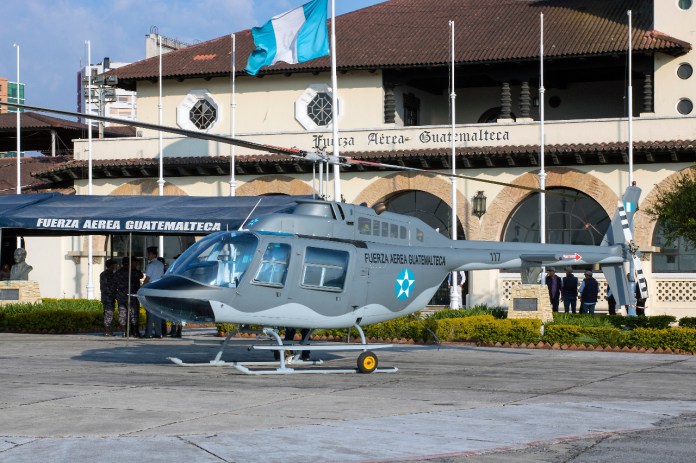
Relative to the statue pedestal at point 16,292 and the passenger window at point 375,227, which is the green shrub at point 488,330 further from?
the statue pedestal at point 16,292

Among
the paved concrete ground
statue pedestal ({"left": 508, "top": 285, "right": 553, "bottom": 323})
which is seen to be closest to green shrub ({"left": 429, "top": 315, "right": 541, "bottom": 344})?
statue pedestal ({"left": 508, "top": 285, "right": 553, "bottom": 323})

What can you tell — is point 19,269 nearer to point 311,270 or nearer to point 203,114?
point 311,270

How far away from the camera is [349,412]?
12742mm

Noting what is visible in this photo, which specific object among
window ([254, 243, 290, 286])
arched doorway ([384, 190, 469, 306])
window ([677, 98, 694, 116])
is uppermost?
window ([677, 98, 694, 116])

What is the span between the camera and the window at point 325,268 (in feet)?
56.3

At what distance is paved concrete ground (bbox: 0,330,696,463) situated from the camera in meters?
10.3

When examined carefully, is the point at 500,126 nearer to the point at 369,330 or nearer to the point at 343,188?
the point at 343,188

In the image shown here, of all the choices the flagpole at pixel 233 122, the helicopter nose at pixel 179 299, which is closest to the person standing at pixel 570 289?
the flagpole at pixel 233 122

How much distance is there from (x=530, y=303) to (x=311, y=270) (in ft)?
31.1

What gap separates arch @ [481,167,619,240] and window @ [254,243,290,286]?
21.1m

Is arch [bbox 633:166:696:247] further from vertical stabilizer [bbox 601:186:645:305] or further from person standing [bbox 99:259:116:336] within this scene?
person standing [bbox 99:259:116:336]

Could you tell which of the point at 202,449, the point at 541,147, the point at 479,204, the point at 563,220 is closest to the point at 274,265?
the point at 202,449

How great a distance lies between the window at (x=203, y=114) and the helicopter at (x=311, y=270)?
24798 millimetres

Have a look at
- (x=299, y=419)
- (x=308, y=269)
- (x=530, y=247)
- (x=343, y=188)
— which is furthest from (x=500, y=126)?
(x=299, y=419)
